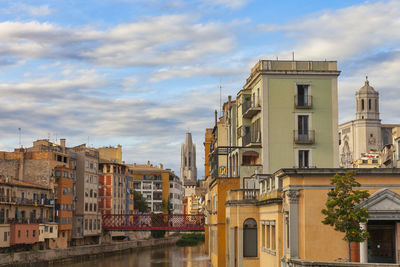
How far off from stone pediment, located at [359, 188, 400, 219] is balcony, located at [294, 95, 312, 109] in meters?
18.3

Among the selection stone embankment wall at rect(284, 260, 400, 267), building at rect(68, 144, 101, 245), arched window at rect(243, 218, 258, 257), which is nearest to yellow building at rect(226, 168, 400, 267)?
stone embankment wall at rect(284, 260, 400, 267)

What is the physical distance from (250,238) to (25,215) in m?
44.2

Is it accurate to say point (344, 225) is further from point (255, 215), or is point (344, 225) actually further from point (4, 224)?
point (4, 224)

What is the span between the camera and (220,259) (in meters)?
51.2

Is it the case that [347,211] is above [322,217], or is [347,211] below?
above

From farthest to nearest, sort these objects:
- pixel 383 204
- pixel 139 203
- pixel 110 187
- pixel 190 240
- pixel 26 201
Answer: pixel 139 203 < pixel 190 240 < pixel 110 187 < pixel 26 201 < pixel 383 204

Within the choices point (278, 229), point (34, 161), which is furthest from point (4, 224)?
point (278, 229)

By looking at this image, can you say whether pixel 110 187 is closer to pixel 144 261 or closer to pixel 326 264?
pixel 144 261

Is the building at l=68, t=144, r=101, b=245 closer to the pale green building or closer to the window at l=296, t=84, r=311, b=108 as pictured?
the pale green building

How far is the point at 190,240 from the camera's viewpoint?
14112 centimetres

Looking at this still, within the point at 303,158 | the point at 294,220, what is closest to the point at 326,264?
the point at 294,220

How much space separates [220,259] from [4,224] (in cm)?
3283

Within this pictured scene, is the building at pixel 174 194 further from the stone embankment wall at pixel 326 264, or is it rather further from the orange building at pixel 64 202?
the stone embankment wall at pixel 326 264

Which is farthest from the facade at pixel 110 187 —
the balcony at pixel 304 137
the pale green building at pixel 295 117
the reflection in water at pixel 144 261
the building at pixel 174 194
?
the balcony at pixel 304 137
